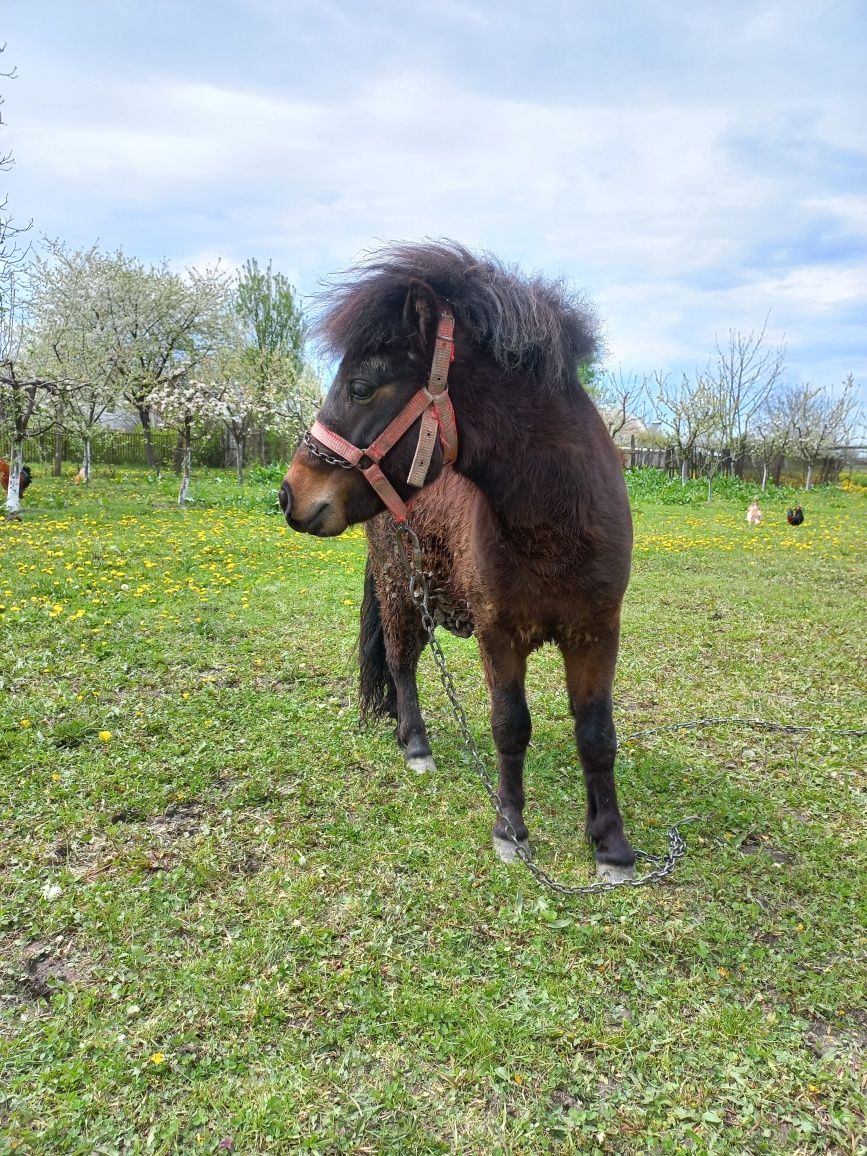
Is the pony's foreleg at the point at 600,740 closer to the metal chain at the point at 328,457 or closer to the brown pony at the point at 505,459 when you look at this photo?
the brown pony at the point at 505,459

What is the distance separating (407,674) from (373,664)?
0.31 metres

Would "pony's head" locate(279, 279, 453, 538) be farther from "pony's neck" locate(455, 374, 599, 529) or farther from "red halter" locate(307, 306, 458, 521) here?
"pony's neck" locate(455, 374, 599, 529)

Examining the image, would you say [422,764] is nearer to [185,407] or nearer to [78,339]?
[185,407]

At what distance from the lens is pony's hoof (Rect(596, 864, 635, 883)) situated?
116 inches

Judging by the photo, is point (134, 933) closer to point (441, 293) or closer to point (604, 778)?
point (604, 778)

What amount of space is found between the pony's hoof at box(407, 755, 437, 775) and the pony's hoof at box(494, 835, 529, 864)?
3.03ft

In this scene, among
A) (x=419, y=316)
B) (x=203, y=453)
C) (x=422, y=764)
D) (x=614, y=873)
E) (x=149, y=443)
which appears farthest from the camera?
(x=203, y=453)

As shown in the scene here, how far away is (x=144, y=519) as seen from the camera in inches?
529

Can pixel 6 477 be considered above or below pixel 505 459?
below

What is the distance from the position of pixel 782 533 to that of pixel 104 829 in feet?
50.3

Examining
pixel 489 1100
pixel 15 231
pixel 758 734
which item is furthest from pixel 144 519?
pixel 489 1100

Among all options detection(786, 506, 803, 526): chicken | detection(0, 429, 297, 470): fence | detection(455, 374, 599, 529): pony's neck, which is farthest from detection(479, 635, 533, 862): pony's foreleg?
detection(0, 429, 297, 470): fence

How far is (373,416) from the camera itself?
8.11 ft

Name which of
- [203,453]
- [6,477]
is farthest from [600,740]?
[203,453]
